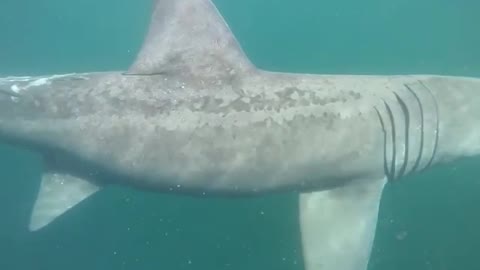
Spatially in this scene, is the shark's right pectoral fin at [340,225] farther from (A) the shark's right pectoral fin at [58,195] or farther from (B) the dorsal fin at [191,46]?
(A) the shark's right pectoral fin at [58,195]

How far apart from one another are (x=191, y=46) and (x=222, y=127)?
882 mm

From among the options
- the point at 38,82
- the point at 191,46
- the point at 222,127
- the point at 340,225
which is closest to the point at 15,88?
the point at 38,82

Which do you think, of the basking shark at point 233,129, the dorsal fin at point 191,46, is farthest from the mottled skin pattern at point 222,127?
the dorsal fin at point 191,46

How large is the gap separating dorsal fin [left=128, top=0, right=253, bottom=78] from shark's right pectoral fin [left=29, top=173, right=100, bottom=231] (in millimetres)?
1288

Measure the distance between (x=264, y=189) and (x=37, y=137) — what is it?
222 centimetres

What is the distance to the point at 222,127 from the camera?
4.88 meters

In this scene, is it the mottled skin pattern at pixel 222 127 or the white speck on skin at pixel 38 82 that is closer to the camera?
the mottled skin pattern at pixel 222 127

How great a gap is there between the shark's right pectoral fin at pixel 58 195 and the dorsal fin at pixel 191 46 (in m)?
1.29

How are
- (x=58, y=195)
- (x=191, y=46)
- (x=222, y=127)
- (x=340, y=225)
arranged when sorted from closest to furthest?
1. (x=222, y=127)
2. (x=191, y=46)
3. (x=340, y=225)
4. (x=58, y=195)

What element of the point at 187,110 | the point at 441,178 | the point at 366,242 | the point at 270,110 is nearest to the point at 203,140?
the point at 187,110

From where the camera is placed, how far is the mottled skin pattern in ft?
16.1

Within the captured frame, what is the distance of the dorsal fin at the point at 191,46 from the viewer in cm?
506

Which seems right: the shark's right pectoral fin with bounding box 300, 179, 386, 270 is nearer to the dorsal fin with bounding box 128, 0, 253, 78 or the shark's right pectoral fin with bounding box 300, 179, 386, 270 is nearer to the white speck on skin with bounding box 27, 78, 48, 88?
the dorsal fin with bounding box 128, 0, 253, 78

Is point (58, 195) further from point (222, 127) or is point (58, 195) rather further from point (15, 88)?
point (222, 127)
